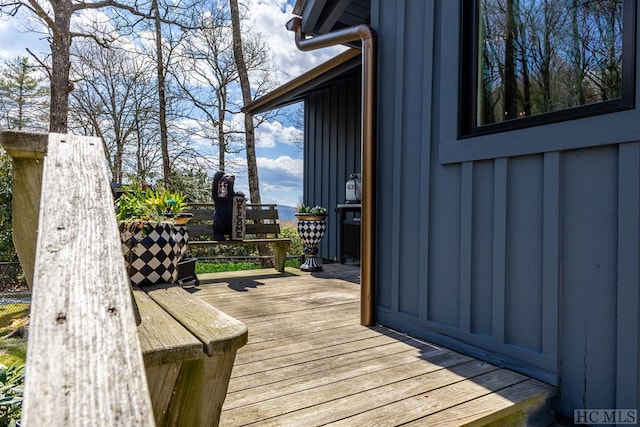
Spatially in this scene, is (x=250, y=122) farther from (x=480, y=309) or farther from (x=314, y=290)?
(x=480, y=309)

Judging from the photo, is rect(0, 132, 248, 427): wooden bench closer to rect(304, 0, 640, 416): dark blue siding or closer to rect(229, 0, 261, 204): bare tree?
rect(304, 0, 640, 416): dark blue siding

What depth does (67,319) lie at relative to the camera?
21.3 inches

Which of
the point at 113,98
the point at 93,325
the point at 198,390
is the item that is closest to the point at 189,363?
the point at 198,390

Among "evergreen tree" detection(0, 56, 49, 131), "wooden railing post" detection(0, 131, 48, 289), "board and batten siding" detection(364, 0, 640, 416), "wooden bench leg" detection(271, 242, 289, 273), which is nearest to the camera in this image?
"wooden railing post" detection(0, 131, 48, 289)

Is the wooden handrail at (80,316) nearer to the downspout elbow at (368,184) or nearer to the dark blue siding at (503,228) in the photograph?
the dark blue siding at (503,228)

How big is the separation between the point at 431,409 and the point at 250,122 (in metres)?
6.45

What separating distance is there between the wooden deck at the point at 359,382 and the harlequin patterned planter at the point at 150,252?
1.87 feet

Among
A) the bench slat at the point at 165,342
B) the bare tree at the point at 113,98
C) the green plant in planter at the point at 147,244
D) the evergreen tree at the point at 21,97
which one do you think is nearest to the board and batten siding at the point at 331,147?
the green plant in planter at the point at 147,244

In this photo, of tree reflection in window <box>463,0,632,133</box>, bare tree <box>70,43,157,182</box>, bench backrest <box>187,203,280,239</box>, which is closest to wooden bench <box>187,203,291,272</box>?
bench backrest <box>187,203,280,239</box>

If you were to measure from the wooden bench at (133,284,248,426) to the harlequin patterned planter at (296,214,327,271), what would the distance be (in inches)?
142

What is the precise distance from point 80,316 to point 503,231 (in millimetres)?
1848

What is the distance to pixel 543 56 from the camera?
6.10 feet

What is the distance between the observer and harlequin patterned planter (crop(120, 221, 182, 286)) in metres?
1.55

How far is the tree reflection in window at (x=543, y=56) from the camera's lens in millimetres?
1621
